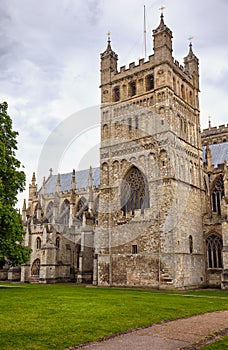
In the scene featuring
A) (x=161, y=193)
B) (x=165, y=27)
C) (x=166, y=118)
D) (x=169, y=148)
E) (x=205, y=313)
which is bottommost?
(x=205, y=313)

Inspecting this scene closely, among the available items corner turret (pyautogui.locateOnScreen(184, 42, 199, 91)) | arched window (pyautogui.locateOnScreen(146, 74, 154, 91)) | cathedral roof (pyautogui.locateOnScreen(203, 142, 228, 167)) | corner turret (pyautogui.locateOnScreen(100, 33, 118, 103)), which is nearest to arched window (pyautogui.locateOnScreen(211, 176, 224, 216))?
cathedral roof (pyautogui.locateOnScreen(203, 142, 228, 167))

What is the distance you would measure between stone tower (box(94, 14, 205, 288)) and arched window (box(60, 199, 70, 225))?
17.7 meters

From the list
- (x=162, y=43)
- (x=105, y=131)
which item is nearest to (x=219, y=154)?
(x=105, y=131)

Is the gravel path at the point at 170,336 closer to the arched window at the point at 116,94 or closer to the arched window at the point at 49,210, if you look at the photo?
the arched window at the point at 116,94

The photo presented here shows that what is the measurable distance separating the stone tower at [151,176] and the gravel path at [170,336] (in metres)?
15.4

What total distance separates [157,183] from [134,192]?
3.02 meters

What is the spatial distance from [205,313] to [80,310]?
5.34 meters

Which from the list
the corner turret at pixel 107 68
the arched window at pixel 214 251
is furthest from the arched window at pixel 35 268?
the corner turret at pixel 107 68

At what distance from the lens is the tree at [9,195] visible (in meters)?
24.2

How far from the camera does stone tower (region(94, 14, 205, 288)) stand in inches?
1152

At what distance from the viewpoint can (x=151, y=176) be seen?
101 feet

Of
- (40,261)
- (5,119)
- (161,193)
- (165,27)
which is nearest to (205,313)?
(161,193)

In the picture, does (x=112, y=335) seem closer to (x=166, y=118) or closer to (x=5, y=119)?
(x=5, y=119)

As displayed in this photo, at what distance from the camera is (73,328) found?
1080 cm
